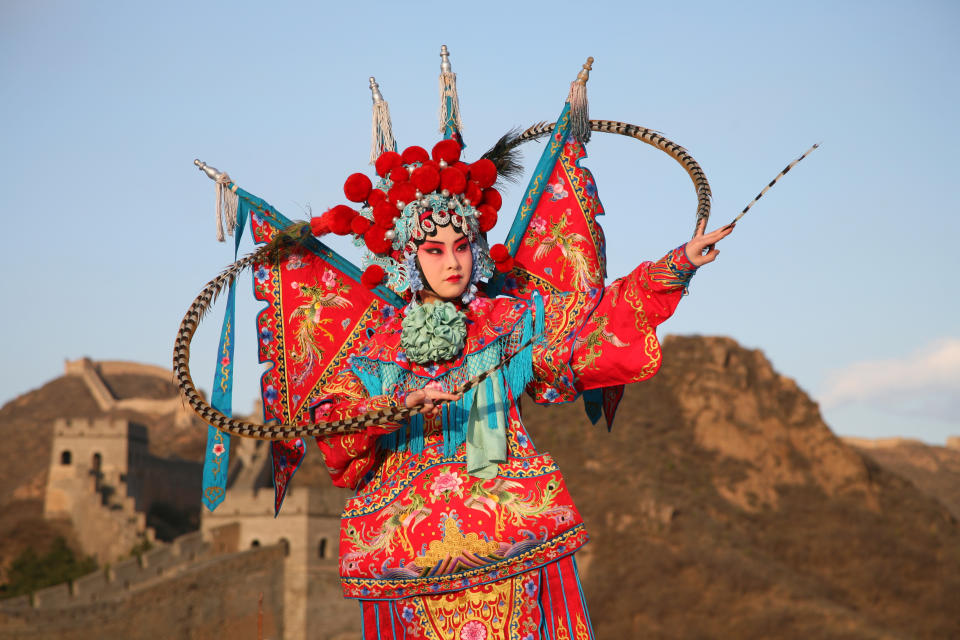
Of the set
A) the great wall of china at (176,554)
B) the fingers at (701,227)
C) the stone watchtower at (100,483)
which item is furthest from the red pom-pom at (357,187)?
the stone watchtower at (100,483)

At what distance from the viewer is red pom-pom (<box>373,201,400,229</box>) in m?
5.38

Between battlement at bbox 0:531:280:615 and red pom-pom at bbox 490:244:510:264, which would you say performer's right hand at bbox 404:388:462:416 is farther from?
battlement at bbox 0:531:280:615

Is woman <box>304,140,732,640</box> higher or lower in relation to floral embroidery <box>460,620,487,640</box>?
higher

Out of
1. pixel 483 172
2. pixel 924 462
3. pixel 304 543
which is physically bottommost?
pixel 304 543

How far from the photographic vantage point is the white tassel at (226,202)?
18.9 ft

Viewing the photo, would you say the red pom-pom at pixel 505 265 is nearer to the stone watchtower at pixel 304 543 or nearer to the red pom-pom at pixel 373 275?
the red pom-pom at pixel 373 275

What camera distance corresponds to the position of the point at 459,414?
5266 mm

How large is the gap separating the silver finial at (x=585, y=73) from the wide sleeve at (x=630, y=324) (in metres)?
1.20

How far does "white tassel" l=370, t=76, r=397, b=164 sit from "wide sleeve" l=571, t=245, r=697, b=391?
157 centimetres

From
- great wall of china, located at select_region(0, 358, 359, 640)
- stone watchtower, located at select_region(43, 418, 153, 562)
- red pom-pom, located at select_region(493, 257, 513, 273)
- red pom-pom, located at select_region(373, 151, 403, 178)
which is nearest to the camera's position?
red pom-pom, located at select_region(373, 151, 403, 178)

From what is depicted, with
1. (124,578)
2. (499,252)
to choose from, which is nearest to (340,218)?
(499,252)

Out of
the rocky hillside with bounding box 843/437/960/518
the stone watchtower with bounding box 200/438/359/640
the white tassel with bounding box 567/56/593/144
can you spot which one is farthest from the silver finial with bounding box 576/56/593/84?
the rocky hillside with bounding box 843/437/960/518

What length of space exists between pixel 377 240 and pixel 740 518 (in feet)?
107

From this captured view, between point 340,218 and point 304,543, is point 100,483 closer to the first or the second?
point 304,543
